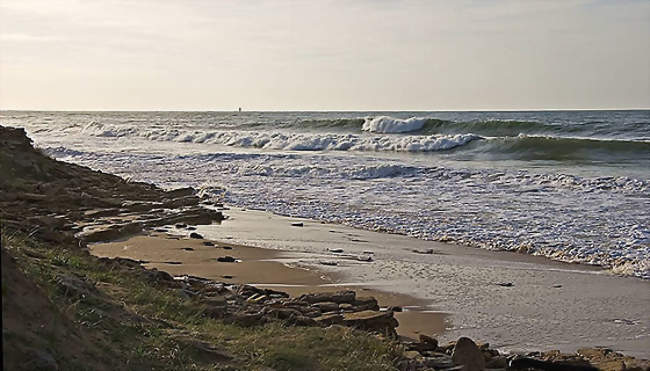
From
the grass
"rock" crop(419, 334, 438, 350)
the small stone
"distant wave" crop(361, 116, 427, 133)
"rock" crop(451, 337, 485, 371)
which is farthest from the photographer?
"distant wave" crop(361, 116, 427, 133)

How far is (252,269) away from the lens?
369 inches

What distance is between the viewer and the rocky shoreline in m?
5.48

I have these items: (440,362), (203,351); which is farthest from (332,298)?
(203,351)

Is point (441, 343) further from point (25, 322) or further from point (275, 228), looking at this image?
point (275, 228)

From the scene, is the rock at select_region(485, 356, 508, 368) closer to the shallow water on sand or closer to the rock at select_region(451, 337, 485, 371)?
the rock at select_region(451, 337, 485, 371)

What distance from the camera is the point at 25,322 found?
3572 millimetres

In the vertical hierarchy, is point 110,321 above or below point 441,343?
above

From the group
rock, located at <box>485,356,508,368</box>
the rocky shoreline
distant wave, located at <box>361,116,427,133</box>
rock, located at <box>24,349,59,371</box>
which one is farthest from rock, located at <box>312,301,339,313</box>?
distant wave, located at <box>361,116,427,133</box>

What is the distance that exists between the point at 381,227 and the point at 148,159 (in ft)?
61.1

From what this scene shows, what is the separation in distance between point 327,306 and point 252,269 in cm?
283

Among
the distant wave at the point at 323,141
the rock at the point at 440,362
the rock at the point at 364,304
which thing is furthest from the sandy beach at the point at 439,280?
the distant wave at the point at 323,141

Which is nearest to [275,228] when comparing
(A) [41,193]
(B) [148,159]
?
(A) [41,193]

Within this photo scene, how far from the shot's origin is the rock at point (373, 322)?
20.1 ft

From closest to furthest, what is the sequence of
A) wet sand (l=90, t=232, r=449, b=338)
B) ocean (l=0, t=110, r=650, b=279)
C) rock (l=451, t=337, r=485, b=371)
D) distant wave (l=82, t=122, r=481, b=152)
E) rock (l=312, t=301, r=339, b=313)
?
rock (l=451, t=337, r=485, b=371) < rock (l=312, t=301, r=339, b=313) < wet sand (l=90, t=232, r=449, b=338) < ocean (l=0, t=110, r=650, b=279) < distant wave (l=82, t=122, r=481, b=152)
